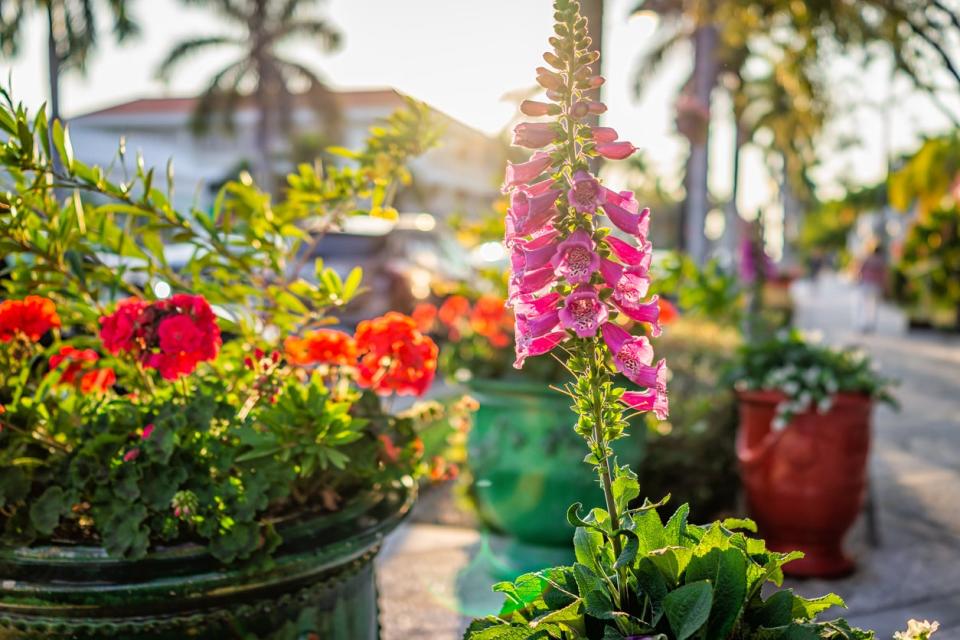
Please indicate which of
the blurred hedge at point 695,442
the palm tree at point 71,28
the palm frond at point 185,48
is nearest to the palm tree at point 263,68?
the palm frond at point 185,48

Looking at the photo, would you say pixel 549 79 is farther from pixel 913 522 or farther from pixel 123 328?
pixel 913 522

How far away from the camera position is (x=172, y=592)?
1.96 m

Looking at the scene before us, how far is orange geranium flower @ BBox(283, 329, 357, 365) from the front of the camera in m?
2.63

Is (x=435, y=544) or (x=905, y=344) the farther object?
(x=905, y=344)

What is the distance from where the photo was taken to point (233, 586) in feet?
6.66

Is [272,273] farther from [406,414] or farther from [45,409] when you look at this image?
[45,409]

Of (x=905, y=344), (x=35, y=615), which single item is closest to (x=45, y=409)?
(x=35, y=615)

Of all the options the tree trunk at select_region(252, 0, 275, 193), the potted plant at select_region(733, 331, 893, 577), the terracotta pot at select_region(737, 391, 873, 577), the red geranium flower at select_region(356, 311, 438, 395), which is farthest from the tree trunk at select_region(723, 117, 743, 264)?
the red geranium flower at select_region(356, 311, 438, 395)

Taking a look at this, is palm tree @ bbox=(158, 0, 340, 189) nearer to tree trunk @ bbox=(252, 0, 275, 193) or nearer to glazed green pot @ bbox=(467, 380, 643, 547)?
tree trunk @ bbox=(252, 0, 275, 193)

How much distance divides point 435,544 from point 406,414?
2.41m

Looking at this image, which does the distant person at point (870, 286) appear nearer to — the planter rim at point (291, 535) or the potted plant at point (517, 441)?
the potted plant at point (517, 441)

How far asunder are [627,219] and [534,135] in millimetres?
202

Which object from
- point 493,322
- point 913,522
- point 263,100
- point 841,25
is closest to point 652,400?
point 493,322

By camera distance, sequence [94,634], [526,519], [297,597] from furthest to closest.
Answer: [526,519] → [297,597] → [94,634]
